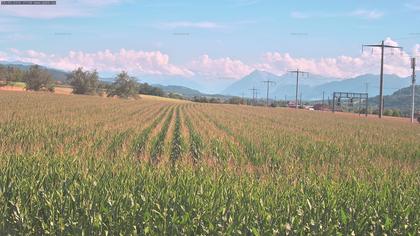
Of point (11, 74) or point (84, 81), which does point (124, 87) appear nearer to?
point (84, 81)

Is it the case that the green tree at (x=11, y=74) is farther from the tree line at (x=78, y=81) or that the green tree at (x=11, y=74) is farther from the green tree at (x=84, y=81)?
the green tree at (x=84, y=81)

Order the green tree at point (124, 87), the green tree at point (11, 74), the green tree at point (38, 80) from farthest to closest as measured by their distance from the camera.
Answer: the green tree at point (124, 87) → the green tree at point (11, 74) → the green tree at point (38, 80)

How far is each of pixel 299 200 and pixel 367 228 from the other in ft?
3.70

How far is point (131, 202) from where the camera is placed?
6969 mm

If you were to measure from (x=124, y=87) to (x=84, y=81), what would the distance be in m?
15.5

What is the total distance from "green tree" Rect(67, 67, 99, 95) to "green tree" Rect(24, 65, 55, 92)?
11.3 meters

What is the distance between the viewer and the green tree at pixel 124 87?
7382 inches

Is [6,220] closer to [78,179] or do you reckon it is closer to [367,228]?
[78,179]

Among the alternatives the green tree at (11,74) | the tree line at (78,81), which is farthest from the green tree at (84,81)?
the green tree at (11,74)

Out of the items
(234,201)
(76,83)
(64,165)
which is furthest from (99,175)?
(76,83)

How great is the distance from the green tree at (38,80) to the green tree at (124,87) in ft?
89.5

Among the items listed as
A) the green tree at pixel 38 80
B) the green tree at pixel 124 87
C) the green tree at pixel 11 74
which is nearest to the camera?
the green tree at pixel 38 80

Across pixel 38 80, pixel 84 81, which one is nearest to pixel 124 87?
pixel 84 81

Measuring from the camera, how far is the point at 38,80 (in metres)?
165
